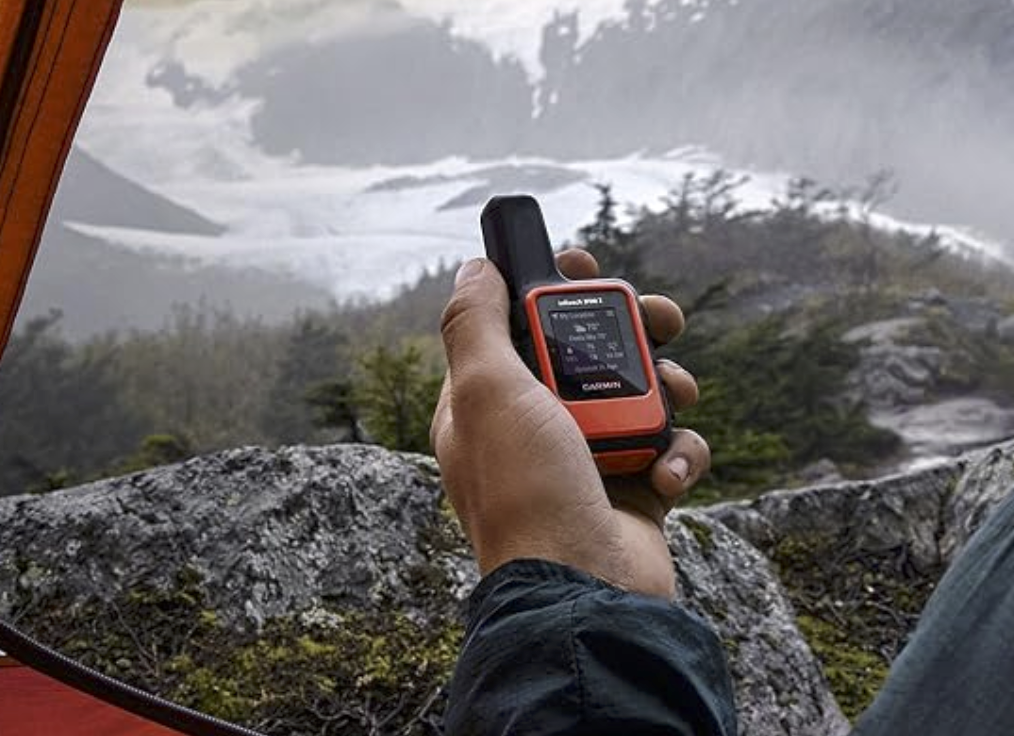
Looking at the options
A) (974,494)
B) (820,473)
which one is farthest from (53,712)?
(820,473)

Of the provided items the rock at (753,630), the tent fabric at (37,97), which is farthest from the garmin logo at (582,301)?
the rock at (753,630)

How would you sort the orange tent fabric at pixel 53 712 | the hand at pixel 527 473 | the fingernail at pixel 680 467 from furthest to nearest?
the orange tent fabric at pixel 53 712 < the fingernail at pixel 680 467 < the hand at pixel 527 473

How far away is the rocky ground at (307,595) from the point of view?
1308 millimetres

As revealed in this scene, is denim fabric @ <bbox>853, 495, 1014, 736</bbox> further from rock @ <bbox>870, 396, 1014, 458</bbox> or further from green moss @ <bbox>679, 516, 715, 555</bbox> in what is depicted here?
rock @ <bbox>870, 396, 1014, 458</bbox>

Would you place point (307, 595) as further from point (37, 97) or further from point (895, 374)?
point (895, 374)

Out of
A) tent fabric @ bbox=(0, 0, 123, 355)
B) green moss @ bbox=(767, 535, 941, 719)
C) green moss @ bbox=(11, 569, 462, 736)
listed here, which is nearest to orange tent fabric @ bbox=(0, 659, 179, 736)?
green moss @ bbox=(11, 569, 462, 736)

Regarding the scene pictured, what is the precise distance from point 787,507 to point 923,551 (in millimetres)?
229

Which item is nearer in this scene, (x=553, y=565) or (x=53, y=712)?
(x=553, y=565)

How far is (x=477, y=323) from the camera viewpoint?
667mm

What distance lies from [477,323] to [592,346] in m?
0.09

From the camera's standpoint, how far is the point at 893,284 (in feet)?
22.9

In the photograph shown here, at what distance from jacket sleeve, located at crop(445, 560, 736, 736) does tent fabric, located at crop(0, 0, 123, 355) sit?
809mm

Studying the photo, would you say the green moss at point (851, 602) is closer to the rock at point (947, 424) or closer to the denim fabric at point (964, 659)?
the denim fabric at point (964, 659)

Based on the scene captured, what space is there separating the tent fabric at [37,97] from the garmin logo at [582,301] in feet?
2.01
